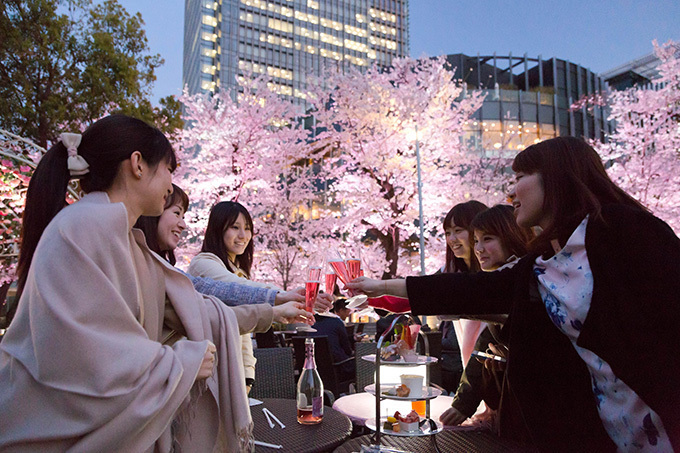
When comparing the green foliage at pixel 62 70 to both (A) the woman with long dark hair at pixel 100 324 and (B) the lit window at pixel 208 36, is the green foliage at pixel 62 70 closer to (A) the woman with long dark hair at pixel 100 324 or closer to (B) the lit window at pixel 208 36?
(A) the woman with long dark hair at pixel 100 324

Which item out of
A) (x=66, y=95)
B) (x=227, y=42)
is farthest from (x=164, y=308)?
(x=227, y=42)

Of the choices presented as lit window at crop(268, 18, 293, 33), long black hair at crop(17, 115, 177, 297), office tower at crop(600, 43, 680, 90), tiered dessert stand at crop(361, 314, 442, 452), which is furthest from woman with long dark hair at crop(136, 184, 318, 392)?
lit window at crop(268, 18, 293, 33)

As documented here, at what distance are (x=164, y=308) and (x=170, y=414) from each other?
388 mm

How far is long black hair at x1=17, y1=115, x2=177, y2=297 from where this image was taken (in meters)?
1.31

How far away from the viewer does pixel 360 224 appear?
13.5 m

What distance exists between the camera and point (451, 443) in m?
2.02

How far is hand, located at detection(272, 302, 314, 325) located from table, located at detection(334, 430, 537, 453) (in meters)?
0.60

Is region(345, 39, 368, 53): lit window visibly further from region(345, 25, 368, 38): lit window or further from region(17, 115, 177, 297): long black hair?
region(17, 115, 177, 297): long black hair

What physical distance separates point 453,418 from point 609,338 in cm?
121

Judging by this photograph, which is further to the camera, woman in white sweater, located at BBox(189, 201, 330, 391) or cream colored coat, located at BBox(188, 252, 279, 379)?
woman in white sweater, located at BBox(189, 201, 330, 391)

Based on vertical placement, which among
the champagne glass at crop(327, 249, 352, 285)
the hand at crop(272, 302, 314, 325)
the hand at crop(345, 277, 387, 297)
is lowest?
the hand at crop(272, 302, 314, 325)

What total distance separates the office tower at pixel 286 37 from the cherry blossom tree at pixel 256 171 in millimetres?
42683

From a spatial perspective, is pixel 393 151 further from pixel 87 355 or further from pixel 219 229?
pixel 87 355

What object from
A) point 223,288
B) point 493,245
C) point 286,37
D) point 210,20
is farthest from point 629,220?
Result: point 286,37
